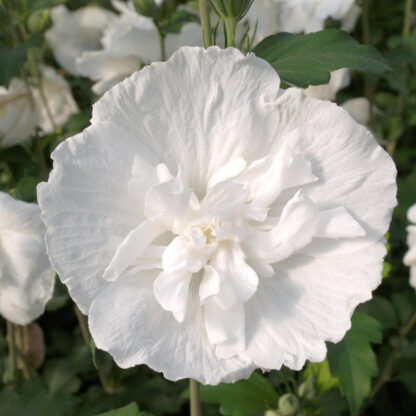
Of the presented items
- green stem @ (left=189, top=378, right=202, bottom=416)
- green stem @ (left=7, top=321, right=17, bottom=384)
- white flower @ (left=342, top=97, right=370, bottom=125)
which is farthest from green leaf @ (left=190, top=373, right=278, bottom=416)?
white flower @ (left=342, top=97, right=370, bottom=125)

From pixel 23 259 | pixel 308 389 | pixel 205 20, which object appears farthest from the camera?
pixel 308 389

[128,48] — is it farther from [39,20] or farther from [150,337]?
[150,337]

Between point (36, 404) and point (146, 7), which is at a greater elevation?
point (146, 7)

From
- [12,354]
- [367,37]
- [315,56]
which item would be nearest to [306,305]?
[315,56]

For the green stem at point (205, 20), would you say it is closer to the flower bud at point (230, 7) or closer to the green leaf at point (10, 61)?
the flower bud at point (230, 7)

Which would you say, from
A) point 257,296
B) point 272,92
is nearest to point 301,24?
point 272,92

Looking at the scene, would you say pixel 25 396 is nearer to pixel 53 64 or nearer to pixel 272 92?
pixel 272 92

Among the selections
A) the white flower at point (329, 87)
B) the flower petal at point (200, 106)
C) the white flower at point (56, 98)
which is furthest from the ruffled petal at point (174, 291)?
the white flower at point (56, 98)
